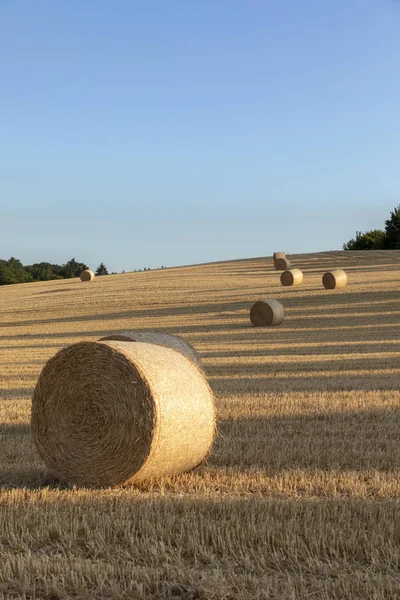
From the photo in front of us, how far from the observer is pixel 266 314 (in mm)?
26109

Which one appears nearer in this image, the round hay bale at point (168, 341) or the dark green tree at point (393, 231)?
the round hay bale at point (168, 341)

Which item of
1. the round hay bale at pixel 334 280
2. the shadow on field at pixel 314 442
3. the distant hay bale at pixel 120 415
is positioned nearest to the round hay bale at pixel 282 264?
the round hay bale at pixel 334 280

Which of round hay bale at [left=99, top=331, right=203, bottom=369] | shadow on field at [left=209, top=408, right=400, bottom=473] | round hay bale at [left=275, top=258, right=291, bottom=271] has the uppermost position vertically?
round hay bale at [left=275, top=258, right=291, bottom=271]

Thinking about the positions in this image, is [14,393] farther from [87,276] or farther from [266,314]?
[87,276]

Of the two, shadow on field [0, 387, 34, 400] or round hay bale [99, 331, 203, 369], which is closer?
round hay bale [99, 331, 203, 369]

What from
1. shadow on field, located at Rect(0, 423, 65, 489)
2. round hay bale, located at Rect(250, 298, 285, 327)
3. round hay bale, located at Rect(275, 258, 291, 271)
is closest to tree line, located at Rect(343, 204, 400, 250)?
round hay bale, located at Rect(275, 258, 291, 271)

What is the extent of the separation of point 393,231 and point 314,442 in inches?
2703

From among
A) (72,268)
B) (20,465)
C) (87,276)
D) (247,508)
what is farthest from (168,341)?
(72,268)

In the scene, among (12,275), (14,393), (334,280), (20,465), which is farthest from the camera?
(12,275)

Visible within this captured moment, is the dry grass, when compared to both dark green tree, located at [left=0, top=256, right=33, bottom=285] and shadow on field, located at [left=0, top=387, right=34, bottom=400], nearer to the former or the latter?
shadow on field, located at [left=0, top=387, right=34, bottom=400]

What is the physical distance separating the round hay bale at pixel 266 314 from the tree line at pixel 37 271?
69043 mm

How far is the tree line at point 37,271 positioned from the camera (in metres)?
92.9

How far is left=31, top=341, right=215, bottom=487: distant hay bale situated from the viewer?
687 centimetres

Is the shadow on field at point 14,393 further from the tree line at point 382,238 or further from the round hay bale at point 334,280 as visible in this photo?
the tree line at point 382,238
